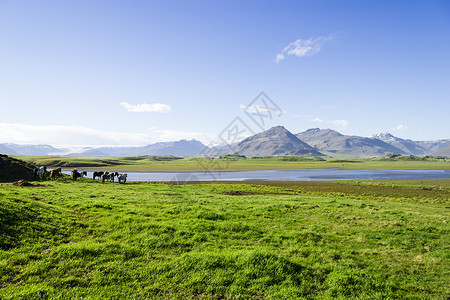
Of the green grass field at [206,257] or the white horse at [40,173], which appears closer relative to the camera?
the green grass field at [206,257]

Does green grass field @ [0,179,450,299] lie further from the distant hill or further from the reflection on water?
the reflection on water

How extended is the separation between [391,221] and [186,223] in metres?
15.9

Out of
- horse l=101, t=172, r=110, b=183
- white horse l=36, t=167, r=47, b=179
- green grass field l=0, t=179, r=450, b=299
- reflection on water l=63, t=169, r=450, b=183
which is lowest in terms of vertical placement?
reflection on water l=63, t=169, r=450, b=183

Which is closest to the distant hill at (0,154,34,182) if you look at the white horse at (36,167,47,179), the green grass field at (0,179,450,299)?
the white horse at (36,167,47,179)

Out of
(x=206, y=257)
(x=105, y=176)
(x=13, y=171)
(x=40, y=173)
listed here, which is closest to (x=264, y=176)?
(x=105, y=176)

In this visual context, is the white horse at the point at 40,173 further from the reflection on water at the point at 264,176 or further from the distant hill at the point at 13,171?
the reflection on water at the point at 264,176

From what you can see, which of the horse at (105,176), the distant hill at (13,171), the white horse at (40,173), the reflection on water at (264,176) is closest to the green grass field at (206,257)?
the distant hill at (13,171)

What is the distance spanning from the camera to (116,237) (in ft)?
42.0

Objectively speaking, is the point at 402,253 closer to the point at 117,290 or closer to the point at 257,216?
the point at 257,216

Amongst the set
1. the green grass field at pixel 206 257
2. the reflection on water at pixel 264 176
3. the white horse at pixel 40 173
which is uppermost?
the white horse at pixel 40 173

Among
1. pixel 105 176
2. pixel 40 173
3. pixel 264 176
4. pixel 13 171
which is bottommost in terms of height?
pixel 264 176

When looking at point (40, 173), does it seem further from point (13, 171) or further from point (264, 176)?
point (264, 176)

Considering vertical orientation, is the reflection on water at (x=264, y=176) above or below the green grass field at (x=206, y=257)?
below

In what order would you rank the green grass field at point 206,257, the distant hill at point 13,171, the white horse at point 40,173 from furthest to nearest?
the white horse at point 40,173
the distant hill at point 13,171
the green grass field at point 206,257
